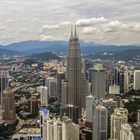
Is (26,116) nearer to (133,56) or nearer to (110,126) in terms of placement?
(110,126)

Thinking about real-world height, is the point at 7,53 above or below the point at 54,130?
above

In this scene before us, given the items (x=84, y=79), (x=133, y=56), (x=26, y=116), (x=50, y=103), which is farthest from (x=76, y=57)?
(x=133, y=56)

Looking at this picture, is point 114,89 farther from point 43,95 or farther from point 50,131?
point 50,131

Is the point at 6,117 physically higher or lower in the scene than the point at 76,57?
lower

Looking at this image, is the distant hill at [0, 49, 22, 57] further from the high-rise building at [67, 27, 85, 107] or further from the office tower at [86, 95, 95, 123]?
the office tower at [86, 95, 95, 123]

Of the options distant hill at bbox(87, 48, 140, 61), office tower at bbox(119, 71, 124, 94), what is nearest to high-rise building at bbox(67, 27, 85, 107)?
office tower at bbox(119, 71, 124, 94)

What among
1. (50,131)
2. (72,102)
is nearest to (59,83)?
(72,102)

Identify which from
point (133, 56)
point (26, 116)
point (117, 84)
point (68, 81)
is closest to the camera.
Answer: point (26, 116)
